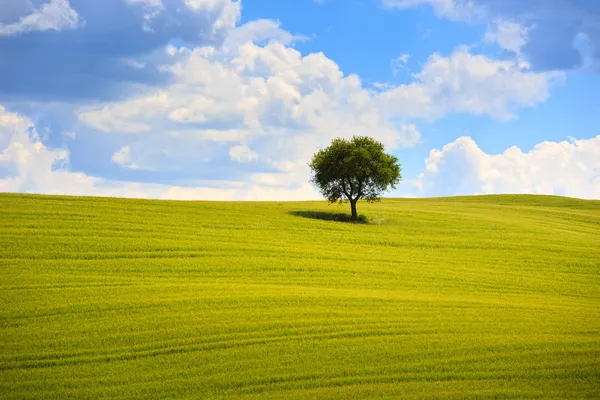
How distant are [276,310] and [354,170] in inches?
1190

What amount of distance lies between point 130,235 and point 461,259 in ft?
66.2

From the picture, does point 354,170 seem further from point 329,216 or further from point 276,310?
point 276,310

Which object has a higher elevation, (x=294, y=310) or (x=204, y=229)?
(x=204, y=229)

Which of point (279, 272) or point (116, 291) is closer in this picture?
point (116, 291)

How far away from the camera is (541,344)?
61.5ft

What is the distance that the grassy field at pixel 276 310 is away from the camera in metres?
15.8

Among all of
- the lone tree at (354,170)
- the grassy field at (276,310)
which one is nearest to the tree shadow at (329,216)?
the lone tree at (354,170)

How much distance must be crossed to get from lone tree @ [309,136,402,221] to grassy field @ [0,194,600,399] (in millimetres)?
8534

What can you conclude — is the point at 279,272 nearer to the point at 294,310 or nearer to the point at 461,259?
the point at 294,310

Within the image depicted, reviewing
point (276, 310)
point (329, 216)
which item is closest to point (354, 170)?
point (329, 216)

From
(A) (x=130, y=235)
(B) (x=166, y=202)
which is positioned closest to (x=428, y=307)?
(A) (x=130, y=235)

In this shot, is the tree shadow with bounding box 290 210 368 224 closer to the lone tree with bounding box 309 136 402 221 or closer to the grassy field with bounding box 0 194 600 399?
the lone tree with bounding box 309 136 402 221

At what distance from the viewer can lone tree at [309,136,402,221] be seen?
51.1 m

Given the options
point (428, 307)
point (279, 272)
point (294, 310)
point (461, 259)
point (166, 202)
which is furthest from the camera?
point (166, 202)
